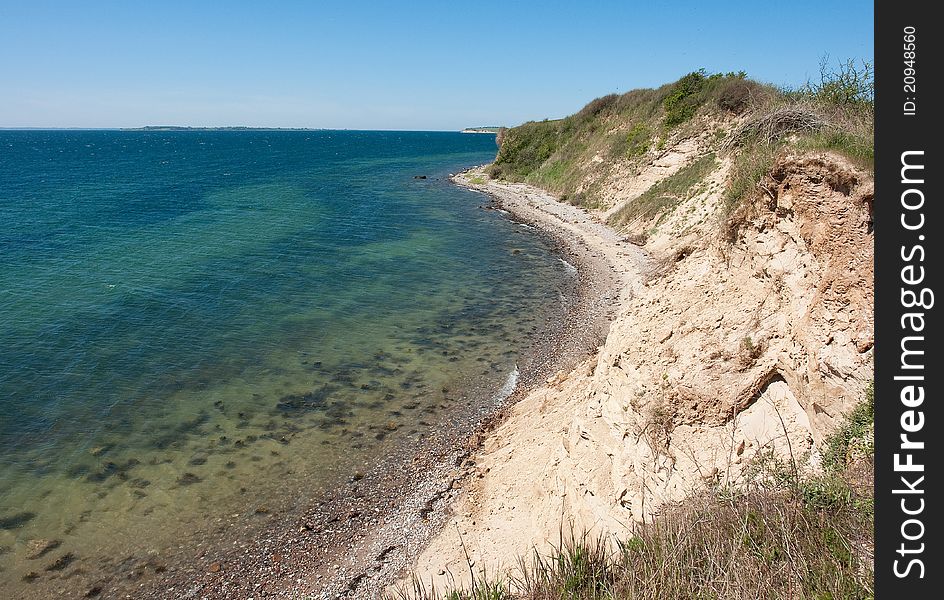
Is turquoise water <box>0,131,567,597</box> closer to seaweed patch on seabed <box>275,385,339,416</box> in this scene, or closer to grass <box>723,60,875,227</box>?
seaweed patch on seabed <box>275,385,339,416</box>

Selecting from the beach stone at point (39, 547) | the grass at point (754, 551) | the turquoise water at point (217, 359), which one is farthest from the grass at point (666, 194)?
the beach stone at point (39, 547)

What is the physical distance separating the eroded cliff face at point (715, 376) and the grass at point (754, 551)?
0.90 m

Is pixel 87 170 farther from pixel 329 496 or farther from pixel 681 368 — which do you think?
pixel 681 368

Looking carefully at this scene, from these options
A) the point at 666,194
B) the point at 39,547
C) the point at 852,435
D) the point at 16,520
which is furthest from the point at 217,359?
the point at 666,194

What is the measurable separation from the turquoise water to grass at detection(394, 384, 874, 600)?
28.4 ft

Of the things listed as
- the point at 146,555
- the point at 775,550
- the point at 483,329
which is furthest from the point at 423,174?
the point at 775,550

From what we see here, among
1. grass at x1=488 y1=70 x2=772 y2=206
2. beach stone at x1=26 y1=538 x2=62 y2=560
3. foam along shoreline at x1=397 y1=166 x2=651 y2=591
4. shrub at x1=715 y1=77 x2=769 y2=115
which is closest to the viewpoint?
foam along shoreline at x1=397 y1=166 x2=651 y2=591

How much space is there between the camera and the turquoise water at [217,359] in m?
12.1

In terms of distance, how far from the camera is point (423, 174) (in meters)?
82.3

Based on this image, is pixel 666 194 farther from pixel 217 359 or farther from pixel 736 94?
pixel 217 359

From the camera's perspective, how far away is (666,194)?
3319 centimetres

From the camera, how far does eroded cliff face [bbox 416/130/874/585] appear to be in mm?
6812

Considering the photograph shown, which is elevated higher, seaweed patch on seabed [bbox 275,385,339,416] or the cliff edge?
the cliff edge

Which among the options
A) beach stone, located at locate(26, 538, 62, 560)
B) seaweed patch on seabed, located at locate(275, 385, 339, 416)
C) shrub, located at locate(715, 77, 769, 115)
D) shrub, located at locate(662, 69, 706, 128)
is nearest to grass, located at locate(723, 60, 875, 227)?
seaweed patch on seabed, located at locate(275, 385, 339, 416)
